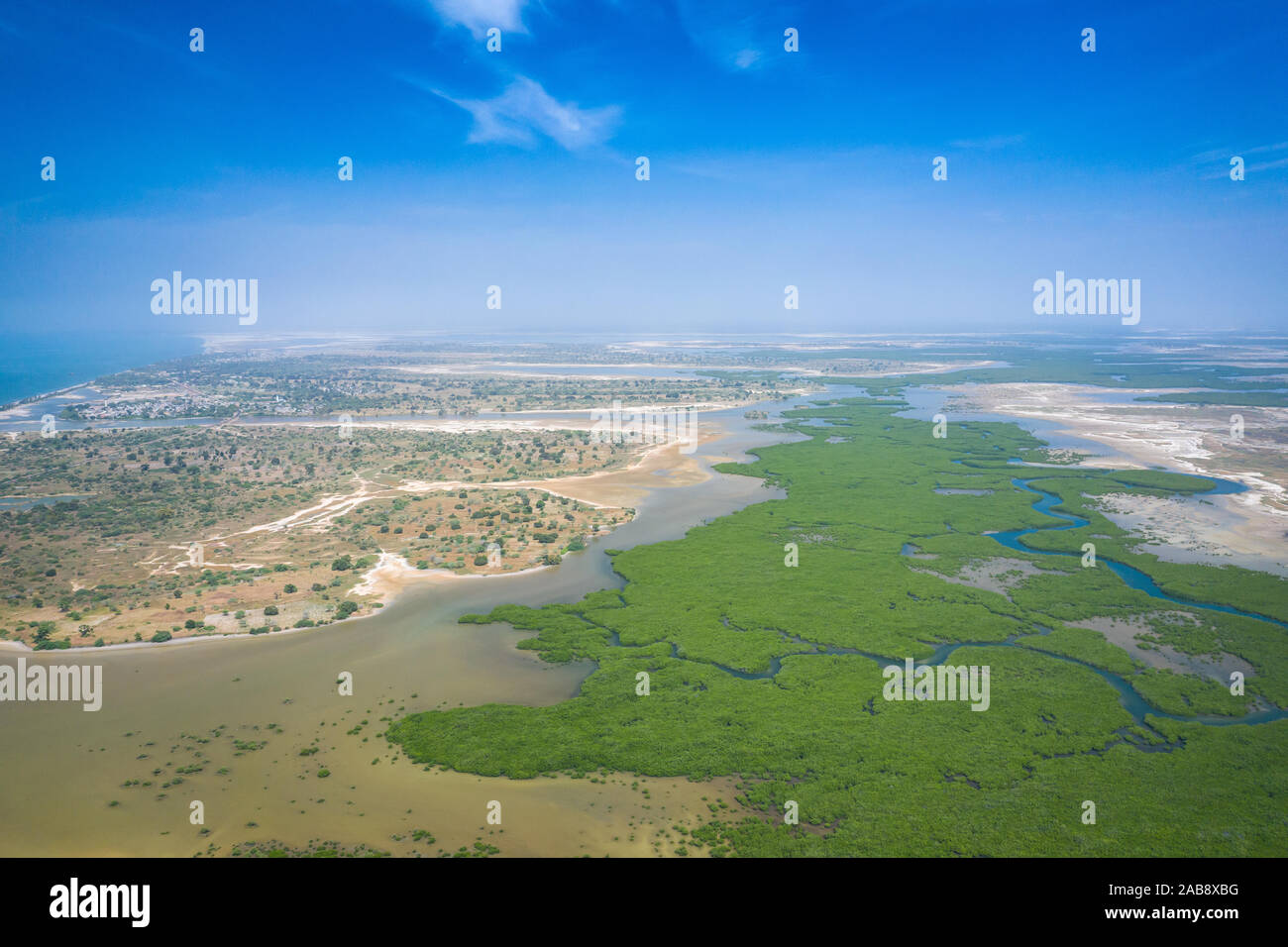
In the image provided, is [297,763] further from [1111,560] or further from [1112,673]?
[1111,560]

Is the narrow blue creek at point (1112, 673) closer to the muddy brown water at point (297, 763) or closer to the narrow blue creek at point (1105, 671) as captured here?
the narrow blue creek at point (1105, 671)

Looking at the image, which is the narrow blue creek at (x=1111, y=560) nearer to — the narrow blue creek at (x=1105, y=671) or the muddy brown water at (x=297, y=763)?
the narrow blue creek at (x=1105, y=671)

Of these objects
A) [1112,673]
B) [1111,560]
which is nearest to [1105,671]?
[1112,673]

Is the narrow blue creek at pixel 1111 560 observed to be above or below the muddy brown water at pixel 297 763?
above

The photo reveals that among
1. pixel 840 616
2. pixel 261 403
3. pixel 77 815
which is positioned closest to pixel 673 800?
pixel 840 616

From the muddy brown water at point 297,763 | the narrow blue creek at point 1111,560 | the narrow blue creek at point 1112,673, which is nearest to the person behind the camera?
the muddy brown water at point 297,763

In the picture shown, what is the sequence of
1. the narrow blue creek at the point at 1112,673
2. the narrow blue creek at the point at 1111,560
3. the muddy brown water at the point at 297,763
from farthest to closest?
the narrow blue creek at the point at 1111,560
the narrow blue creek at the point at 1112,673
the muddy brown water at the point at 297,763

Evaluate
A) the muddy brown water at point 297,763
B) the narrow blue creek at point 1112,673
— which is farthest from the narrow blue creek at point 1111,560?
the muddy brown water at point 297,763

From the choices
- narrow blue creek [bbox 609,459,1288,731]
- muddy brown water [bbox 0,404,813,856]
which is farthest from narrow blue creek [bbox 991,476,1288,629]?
muddy brown water [bbox 0,404,813,856]

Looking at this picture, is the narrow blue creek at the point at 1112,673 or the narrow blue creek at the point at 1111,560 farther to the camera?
the narrow blue creek at the point at 1111,560

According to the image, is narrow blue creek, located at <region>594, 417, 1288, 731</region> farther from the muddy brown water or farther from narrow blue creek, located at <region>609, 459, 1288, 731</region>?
the muddy brown water
